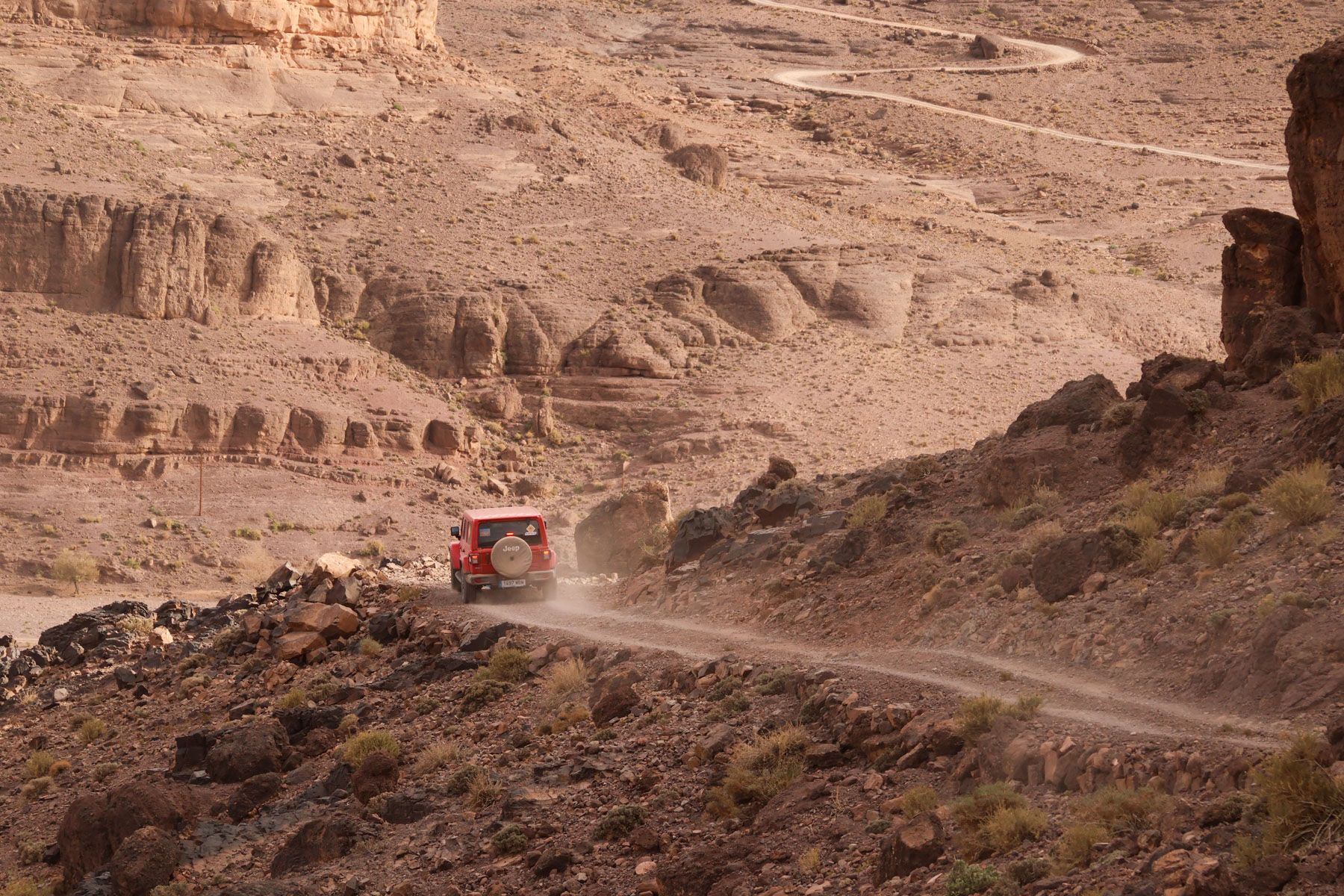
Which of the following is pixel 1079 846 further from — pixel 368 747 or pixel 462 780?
pixel 368 747

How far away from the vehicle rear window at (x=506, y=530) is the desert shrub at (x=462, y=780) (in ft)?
28.1

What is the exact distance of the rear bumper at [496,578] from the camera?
25125 mm

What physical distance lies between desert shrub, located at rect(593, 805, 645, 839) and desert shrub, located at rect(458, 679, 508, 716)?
543 cm

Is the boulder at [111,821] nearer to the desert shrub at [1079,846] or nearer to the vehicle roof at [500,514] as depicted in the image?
the vehicle roof at [500,514]

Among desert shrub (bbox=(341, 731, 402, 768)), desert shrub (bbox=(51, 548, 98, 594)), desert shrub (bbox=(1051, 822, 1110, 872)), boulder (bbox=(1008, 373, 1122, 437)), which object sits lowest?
→ desert shrub (bbox=(51, 548, 98, 594))

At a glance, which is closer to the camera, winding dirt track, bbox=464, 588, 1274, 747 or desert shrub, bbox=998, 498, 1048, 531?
winding dirt track, bbox=464, 588, 1274, 747

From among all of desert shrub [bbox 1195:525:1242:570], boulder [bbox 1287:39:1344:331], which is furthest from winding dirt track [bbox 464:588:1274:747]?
boulder [bbox 1287:39:1344:331]

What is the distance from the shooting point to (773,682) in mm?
16000

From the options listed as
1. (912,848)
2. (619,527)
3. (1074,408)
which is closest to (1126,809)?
(912,848)

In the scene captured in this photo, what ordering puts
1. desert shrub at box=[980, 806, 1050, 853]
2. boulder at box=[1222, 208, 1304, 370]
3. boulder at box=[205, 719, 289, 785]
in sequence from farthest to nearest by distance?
boulder at box=[1222, 208, 1304, 370] < boulder at box=[205, 719, 289, 785] < desert shrub at box=[980, 806, 1050, 853]

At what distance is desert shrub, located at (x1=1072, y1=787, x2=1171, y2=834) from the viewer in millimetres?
10344

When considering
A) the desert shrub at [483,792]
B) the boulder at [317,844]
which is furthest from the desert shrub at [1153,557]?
the boulder at [317,844]

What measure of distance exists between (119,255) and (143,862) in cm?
3859

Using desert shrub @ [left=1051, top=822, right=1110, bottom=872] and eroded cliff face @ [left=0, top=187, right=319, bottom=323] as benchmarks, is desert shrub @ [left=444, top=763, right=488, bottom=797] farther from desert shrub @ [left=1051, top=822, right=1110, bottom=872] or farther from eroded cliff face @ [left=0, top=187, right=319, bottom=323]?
eroded cliff face @ [left=0, top=187, right=319, bottom=323]
